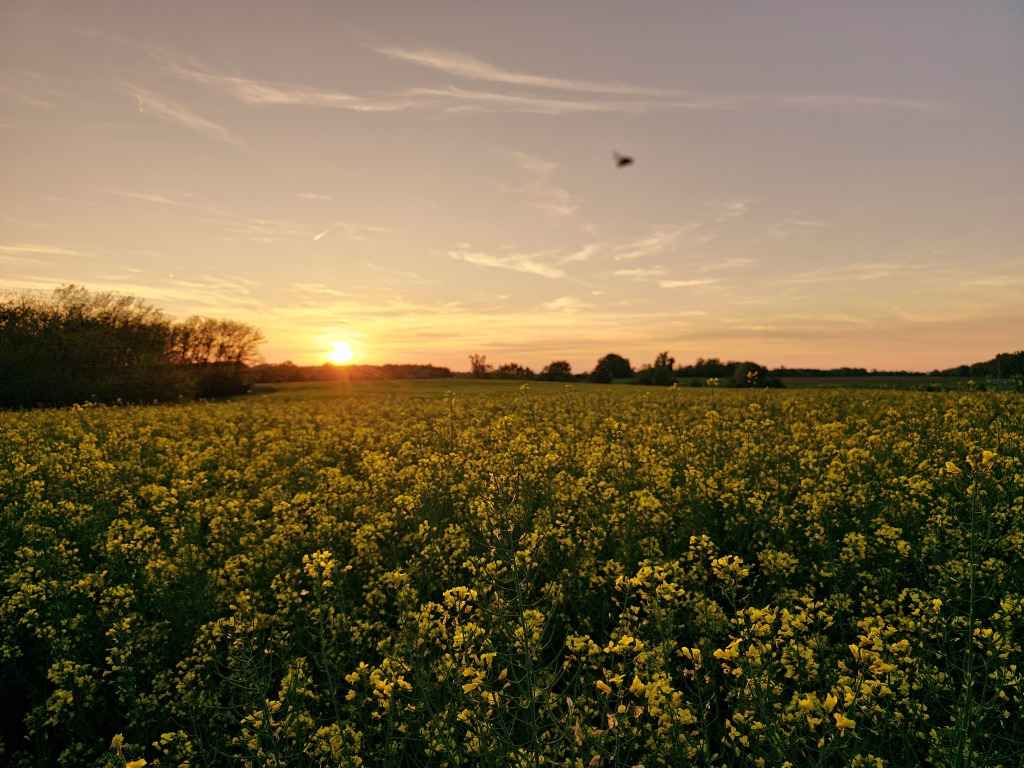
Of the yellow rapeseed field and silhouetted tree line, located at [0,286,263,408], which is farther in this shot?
silhouetted tree line, located at [0,286,263,408]

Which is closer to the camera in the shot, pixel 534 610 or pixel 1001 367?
pixel 534 610

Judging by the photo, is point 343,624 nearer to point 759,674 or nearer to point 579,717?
point 579,717

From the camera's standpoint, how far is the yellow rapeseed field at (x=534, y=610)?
11.9ft

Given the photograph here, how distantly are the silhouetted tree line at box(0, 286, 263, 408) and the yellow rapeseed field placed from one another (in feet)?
121

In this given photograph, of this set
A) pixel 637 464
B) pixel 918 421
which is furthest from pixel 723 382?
pixel 637 464

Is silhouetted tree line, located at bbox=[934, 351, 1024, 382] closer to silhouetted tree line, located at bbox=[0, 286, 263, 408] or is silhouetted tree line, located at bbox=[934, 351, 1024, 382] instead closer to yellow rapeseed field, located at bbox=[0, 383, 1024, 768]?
yellow rapeseed field, located at bbox=[0, 383, 1024, 768]

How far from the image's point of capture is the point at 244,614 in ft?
14.8

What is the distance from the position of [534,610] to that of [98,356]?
50354mm

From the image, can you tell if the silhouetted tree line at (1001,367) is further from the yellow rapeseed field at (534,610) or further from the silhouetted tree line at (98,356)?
the silhouetted tree line at (98,356)

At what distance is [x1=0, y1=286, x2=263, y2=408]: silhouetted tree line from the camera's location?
4047 centimetres

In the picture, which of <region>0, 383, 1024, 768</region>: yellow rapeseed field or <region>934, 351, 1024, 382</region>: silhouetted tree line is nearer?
<region>0, 383, 1024, 768</region>: yellow rapeseed field

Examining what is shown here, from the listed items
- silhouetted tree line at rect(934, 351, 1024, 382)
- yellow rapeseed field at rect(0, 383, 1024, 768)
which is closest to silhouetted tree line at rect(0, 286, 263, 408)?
yellow rapeseed field at rect(0, 383, 1024, 768)

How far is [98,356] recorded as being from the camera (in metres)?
43.1

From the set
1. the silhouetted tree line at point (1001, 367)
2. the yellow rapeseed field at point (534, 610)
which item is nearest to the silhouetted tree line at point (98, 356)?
the yellow rapeseed field at point (534, 610)
